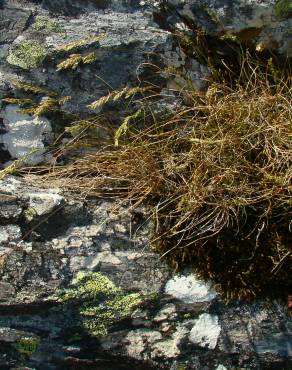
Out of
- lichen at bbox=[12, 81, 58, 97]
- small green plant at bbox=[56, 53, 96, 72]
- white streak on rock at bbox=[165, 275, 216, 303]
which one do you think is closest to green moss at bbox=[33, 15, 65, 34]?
small green plant at bbox=[56, 53, 96, 72]

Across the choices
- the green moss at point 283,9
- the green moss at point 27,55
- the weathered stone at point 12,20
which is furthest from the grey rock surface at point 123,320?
the green moss at point 283,9

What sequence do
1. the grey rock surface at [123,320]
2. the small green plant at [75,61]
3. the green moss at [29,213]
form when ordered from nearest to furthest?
the grey rock surface at [123,320]
the green moss at [29,213]
the small green plant at [75,61]

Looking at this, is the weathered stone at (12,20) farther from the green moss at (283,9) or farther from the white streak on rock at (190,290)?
the white streak on rock at (190,290)

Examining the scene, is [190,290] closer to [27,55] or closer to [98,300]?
[98,300]

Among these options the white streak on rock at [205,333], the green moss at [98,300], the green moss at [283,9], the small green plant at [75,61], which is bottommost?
the white streak on rock at [205,333]

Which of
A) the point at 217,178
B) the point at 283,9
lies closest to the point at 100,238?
the point at 217,178

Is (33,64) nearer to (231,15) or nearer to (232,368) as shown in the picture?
(231,15)

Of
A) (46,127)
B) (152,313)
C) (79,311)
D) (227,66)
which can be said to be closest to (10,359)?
(79,311)
